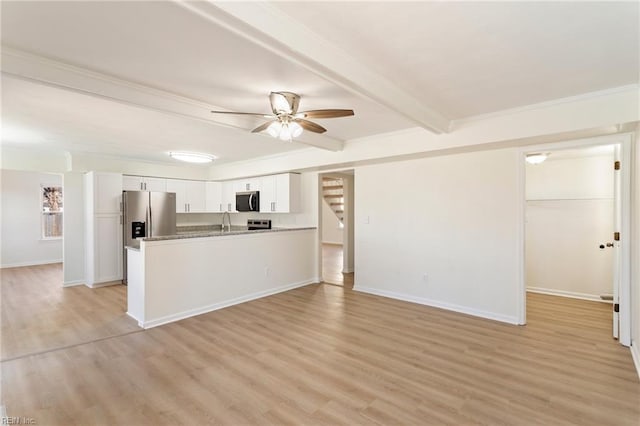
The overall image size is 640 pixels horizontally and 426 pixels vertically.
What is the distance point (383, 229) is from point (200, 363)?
3250mm

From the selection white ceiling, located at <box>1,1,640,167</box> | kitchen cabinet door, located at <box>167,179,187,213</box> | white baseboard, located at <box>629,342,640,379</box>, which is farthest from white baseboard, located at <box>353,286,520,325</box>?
kitchen cabinet door, located at <box>167,179,187,213</box>

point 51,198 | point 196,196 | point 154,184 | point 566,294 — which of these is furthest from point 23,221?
point 566,294

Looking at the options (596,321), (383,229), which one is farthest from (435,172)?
(596,321)

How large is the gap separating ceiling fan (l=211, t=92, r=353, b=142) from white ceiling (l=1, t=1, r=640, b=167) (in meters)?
0.11

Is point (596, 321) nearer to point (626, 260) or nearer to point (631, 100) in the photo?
point (626, 260)

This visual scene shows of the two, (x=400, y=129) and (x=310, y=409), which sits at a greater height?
(x=400, y=129)

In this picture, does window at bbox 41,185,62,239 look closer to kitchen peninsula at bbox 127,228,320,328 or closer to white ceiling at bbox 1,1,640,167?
white ceiling at bbox 1,1,640,167

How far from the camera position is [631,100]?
265 cm

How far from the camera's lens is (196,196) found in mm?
7129

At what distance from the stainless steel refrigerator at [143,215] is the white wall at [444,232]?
3.87 meters

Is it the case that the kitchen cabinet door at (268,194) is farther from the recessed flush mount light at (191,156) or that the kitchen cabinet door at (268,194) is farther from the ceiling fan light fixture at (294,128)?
the ceiling fan light fixture at (294,128)

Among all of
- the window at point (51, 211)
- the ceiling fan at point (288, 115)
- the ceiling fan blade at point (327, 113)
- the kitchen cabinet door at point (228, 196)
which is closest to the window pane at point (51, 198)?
the window at point (51, 211)

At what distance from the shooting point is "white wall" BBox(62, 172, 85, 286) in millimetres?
5582

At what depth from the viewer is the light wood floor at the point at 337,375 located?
2027 mm
